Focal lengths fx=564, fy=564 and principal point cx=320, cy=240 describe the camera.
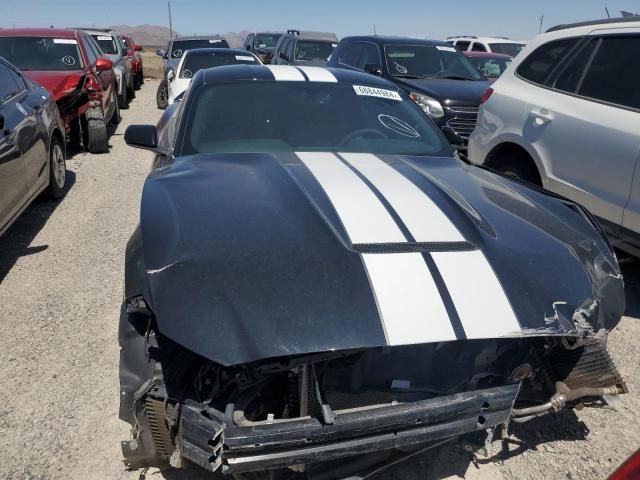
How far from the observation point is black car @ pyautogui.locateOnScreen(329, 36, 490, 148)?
7.58 m

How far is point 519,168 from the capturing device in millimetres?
4664

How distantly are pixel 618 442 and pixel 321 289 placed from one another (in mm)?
1761

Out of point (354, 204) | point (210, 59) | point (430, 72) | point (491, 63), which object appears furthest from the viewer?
point (491, 63)

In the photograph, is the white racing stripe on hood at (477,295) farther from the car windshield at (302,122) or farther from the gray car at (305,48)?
the gray car at (305,48)

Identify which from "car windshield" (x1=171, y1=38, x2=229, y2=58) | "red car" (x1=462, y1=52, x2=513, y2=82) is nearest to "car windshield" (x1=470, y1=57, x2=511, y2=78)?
"red car" (x1=462, y1=52, x2=513, y2=82)

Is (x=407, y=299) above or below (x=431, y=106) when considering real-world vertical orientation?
above

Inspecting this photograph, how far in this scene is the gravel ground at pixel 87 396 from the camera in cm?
243

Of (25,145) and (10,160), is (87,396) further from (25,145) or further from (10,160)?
(25,145)

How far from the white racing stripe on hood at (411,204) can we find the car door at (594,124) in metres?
1.77

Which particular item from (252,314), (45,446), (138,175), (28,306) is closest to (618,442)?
(252,314)

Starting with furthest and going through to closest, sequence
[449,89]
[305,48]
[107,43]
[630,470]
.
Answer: [107,43] → [305,48] → [449,89] → [630,470]

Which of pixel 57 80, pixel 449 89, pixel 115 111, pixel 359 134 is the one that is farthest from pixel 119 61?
pixel 359 134

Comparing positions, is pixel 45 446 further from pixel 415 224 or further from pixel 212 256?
pixel 415 224

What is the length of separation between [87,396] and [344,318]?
1.63 metres
